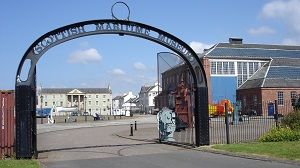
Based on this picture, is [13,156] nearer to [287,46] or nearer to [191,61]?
[191,61]

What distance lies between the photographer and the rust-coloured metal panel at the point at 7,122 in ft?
57.9

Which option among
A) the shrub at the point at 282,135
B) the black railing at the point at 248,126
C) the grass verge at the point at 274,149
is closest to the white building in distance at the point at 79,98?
the black railing at the point at 248,126

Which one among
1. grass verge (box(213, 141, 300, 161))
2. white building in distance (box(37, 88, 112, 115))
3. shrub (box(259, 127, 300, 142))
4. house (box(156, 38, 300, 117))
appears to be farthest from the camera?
white building in distance (box(37, 88, 112, 115))

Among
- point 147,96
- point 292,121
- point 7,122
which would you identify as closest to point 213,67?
point 292,121

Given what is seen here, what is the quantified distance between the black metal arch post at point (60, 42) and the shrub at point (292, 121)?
4.10m

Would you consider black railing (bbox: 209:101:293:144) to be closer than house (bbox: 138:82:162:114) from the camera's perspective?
Yes

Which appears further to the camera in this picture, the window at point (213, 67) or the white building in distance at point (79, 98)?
the white building in distance at point (79, 98)

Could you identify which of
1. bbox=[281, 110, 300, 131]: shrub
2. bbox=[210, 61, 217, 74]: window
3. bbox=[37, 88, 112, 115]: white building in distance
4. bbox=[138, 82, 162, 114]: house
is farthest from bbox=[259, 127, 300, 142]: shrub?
bbox=[37, 88, 112, 115]: white building in distance

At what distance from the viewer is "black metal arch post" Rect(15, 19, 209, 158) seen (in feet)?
58.1

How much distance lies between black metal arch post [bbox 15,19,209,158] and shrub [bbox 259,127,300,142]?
9.15ft

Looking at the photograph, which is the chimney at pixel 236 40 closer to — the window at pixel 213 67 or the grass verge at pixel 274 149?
the window at pixel 213 67

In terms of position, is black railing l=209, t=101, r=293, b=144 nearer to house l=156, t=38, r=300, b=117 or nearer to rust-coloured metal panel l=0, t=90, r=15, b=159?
rust-coloured metal panel l=0, t=90, r=15, b=159

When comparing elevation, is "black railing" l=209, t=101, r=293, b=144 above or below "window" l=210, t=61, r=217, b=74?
below

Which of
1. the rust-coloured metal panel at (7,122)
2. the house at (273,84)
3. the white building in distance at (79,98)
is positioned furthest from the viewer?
the white building in distance at (79,98)
